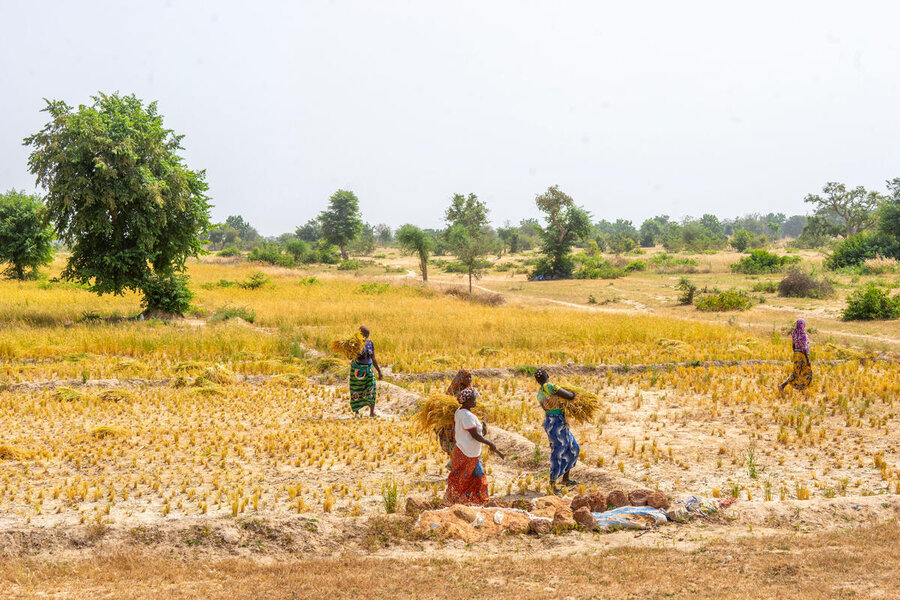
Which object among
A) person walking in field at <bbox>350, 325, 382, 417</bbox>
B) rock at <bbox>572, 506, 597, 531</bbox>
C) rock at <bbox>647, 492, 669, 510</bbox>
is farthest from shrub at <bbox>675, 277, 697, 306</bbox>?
rock at <bbox>572, 506, 597, 531</bbox>

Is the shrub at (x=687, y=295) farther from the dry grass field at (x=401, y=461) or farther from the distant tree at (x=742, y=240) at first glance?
the distant tree at (x=742, y=240)

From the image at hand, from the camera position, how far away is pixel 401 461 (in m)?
9.87

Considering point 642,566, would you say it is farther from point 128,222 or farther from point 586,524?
point 128,222

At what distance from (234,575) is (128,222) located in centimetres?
2210

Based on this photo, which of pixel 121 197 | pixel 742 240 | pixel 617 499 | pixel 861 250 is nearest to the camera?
pixel 617 499

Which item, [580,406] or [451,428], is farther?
[580,406]

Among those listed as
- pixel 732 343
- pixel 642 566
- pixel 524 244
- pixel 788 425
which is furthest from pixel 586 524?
pixel 524 244

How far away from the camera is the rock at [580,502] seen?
7676mm

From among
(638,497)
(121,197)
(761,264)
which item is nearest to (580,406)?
(638,497)

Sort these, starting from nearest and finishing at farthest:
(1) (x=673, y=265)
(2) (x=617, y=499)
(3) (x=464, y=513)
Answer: (3) (x=464, y=513) → (2) (x=617, y=499) → (1) (x=673, y=265)

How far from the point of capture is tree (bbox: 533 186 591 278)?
54.7 metres

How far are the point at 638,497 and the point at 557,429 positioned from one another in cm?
126

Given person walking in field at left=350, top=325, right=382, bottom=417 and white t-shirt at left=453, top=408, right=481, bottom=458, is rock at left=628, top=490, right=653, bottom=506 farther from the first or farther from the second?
person walking in field at left=350, top=325, right=382, bottom=417

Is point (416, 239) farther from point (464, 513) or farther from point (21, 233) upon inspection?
point (464, 513)
